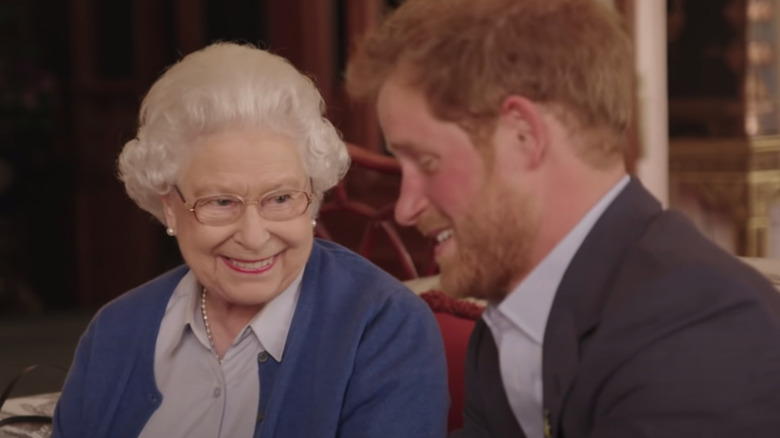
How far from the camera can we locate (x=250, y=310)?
2059 millimetres

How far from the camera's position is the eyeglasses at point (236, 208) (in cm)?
196

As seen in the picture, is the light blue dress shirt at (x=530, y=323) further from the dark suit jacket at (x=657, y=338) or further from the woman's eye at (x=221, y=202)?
the woman's eye at (x=221, y=202)

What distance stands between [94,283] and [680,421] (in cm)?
654

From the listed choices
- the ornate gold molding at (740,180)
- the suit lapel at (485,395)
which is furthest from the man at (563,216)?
the ornate gold molding at (740,180)

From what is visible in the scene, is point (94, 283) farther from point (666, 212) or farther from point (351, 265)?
point (666, 212)

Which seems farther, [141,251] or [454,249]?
[141,251]

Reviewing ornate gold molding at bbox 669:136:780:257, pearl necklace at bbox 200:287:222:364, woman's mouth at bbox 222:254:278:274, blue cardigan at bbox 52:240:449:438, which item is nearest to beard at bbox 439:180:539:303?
blue cardigan at bbox 52:240:449:438

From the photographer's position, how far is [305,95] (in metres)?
1.99

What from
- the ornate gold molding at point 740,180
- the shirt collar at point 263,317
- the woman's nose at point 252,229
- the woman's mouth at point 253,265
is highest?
the woman's nose at point 252,229

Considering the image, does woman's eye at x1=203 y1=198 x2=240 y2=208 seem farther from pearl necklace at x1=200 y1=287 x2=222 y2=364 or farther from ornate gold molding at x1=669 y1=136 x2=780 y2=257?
ornate gold molding at x1=669 y1=136 x2=780 y2=257

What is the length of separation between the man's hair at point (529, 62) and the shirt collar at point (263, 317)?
0.68m

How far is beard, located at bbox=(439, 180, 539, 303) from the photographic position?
54.8 inches

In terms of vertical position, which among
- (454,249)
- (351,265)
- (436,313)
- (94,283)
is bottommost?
(94,283)

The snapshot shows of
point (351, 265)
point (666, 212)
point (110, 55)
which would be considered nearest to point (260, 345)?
point (351, 265)
